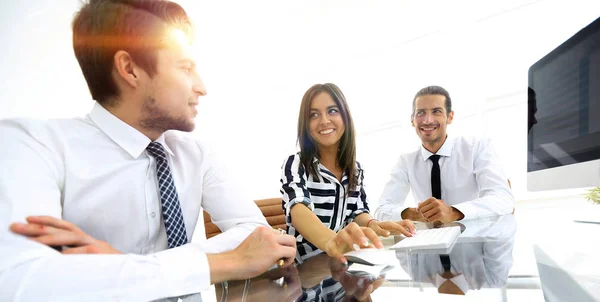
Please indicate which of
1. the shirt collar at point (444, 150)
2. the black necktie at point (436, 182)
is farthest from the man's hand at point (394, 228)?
the shirt collar at point (444, 150)

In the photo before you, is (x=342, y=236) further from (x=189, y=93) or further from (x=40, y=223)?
(x=40, y=223)

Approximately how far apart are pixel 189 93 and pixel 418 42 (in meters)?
5.11

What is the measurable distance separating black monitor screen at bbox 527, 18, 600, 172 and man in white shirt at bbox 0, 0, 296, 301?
110 cm

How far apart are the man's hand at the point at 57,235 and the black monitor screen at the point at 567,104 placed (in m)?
1.47

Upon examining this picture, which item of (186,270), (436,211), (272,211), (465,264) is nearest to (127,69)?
(186,270)

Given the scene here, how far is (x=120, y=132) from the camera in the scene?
106 cm

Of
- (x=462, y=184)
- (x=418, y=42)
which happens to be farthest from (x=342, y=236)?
(x=418, y=42)

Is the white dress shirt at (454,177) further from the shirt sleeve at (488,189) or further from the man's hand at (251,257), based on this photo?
the man's hand at (251,257)

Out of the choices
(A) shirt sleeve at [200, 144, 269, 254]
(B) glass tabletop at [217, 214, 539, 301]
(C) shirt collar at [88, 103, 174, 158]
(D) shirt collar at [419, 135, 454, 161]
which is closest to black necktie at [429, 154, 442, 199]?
(D) shirt collar at [419, 135, 454, 161]

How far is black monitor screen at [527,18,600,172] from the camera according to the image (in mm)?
1252

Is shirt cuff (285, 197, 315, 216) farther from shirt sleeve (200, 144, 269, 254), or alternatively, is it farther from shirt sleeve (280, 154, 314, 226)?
shirt sleeve (200, 144, 269, 254)

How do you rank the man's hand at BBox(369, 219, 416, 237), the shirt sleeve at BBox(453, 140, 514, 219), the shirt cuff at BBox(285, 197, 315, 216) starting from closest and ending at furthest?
the man's hand at BBox(369, 219, 416, 237) → the shirt cuff at BBox(285, 197, 315, 216) → the shirt sleeve at BBox(453, 140, 514, 219)

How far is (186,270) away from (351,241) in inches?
20.4

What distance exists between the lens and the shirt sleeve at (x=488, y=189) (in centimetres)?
204
